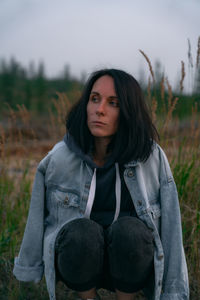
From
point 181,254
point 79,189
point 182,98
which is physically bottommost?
point 181,254

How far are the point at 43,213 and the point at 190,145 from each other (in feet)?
3.92

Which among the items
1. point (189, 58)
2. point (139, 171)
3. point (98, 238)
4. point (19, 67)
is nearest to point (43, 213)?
point (98, 238)

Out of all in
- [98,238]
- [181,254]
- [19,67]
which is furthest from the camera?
[19,67]

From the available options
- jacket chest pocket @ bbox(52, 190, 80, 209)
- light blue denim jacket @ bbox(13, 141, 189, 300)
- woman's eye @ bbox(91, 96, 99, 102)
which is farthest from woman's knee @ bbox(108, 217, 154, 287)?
woman's eye @ bbox(91, 96, 99, 102)

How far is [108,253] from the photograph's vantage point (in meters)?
1.38

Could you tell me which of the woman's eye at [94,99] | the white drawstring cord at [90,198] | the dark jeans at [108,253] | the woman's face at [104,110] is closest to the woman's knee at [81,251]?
the dark jeans at [108,253]

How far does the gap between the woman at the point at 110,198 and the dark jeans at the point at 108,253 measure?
10mm

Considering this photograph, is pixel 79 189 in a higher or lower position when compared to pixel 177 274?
higher

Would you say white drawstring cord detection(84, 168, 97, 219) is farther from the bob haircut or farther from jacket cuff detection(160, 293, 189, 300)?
jacket cuff detection(160, 293, 189, 300)

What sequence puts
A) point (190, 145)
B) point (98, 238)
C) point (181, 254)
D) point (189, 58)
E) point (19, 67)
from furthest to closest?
1. point (19, 67)
2. point (190, 145)
3. point (189, 58)
4. point (181, 254)
5. point (98, 238)

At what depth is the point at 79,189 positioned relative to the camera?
152 centimetres

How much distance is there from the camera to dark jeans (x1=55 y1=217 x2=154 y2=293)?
4.29ft

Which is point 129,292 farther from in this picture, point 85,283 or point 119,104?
point 119,104

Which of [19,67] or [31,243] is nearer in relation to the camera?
[31,243]
